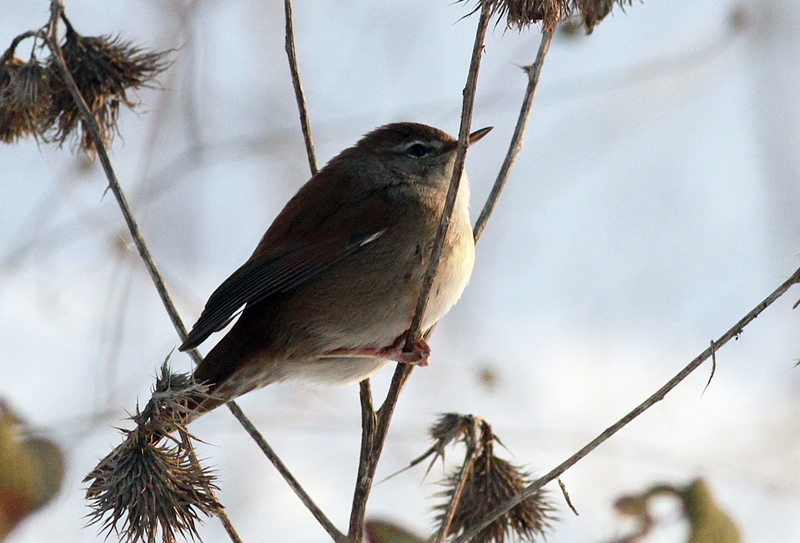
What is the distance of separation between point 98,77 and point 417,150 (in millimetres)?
1672

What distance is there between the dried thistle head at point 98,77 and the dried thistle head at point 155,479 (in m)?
1.75

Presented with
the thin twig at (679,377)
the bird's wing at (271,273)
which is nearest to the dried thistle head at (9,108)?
the bird's wing at (271,273)

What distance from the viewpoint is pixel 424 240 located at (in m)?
4.04

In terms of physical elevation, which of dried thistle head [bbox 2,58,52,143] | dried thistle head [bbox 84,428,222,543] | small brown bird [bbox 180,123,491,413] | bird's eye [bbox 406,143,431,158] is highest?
bird's eye [bbox 406,143,431,158]

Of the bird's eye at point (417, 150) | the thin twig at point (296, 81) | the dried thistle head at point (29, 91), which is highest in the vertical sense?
the bird's eye at point (417, 150)

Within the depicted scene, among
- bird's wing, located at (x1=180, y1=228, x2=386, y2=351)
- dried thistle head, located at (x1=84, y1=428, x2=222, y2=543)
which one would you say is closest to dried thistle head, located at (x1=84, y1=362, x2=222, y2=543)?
dried thistle head, located at (x1=84, y1=428, x2=222, y2=543)

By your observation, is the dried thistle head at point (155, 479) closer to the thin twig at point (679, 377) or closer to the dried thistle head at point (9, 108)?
the thin twig at point (679, 377)

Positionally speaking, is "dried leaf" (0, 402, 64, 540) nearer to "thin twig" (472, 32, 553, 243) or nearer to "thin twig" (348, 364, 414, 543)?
"thin twig" (348, 364, 414, 543)

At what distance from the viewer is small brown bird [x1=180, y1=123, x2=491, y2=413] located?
388 cm

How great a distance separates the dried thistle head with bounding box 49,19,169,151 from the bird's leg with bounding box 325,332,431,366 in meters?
1.56

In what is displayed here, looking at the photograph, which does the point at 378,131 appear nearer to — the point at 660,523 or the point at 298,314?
the point at 298,314

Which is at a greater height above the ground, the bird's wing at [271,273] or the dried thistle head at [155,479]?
the bird's wing at [271,273]

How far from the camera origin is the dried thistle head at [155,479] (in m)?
2.76

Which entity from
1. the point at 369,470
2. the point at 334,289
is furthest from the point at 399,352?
the point at 369,470
